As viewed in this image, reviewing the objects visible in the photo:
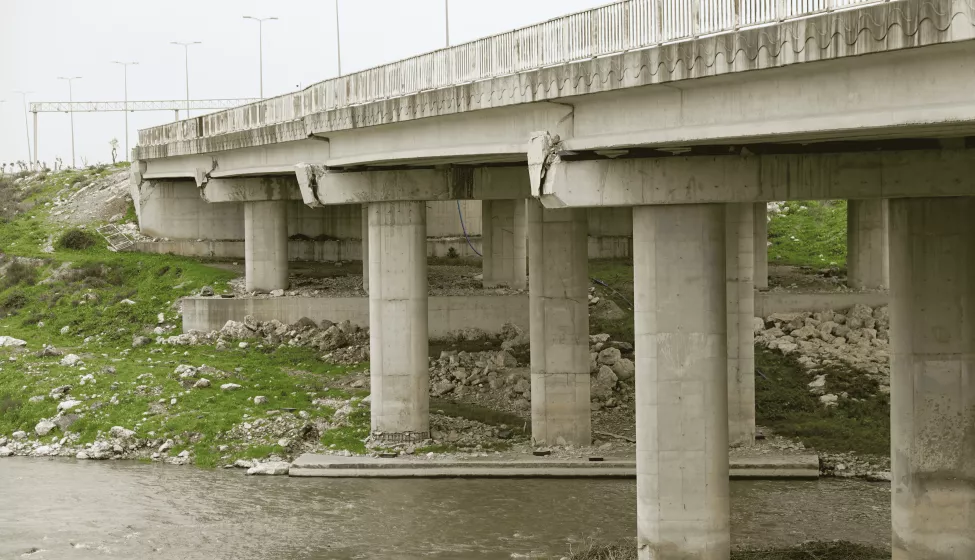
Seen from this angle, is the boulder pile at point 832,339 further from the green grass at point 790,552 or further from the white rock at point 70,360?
the white rock at point 70,360

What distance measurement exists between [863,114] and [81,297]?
134 ft

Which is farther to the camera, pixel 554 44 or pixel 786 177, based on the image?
pixel 554 44

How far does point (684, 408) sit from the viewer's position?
67.3ft

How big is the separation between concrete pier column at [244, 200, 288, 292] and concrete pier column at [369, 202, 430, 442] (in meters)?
16.6

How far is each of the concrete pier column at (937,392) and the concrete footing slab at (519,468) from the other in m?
8.29

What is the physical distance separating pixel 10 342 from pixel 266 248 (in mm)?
9252

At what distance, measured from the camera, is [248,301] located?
151ft

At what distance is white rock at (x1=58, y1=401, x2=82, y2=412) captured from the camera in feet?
116

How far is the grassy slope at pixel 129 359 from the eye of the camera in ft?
114

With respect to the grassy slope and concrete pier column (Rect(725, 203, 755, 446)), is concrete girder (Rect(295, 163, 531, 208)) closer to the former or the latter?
concrete pier column (Rect(725, 203, 755, 446))

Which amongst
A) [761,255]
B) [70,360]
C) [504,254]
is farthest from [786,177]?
[504,254]

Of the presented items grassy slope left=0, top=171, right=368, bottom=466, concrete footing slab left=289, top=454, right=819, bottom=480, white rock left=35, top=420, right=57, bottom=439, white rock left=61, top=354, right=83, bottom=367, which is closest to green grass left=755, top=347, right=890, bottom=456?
concrete footing slab left=289, top=454, right=819, bottom=480

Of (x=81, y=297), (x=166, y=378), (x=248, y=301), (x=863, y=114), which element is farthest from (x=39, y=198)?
(x=863, y=114)

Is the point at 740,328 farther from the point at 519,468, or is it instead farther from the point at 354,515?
the point at 354,515
